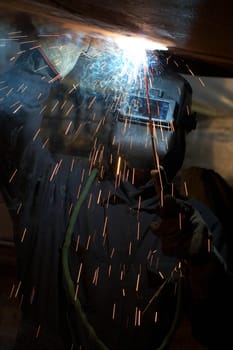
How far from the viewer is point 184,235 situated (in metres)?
1.74

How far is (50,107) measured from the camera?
8.49 ft

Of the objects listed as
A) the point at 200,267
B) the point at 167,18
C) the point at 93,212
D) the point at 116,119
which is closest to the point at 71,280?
the point at 93,212

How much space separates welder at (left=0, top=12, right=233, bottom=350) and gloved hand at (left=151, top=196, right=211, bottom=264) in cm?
21

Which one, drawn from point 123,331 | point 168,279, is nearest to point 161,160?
point 168,279

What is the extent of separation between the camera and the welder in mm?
2230

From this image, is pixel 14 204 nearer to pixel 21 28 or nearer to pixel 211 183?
pixel 21 28

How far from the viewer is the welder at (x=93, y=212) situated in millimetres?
2230

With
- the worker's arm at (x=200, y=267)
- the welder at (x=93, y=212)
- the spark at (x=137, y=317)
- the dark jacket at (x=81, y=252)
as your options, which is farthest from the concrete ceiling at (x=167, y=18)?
the spark at (x=137, y=317)

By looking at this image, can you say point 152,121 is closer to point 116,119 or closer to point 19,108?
point 116,119

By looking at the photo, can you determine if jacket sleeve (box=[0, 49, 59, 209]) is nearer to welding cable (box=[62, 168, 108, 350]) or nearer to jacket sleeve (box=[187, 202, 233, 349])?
welding cable (box=[62, 168, 108, 350])

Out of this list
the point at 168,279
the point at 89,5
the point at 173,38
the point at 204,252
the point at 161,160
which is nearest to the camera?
the point at 89,5

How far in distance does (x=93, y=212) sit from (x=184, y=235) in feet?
2.56

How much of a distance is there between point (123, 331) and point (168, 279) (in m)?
0.41

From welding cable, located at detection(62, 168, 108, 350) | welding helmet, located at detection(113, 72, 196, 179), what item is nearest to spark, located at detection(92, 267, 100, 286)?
welding cable, located at detection(62, 168, 108, 350)
